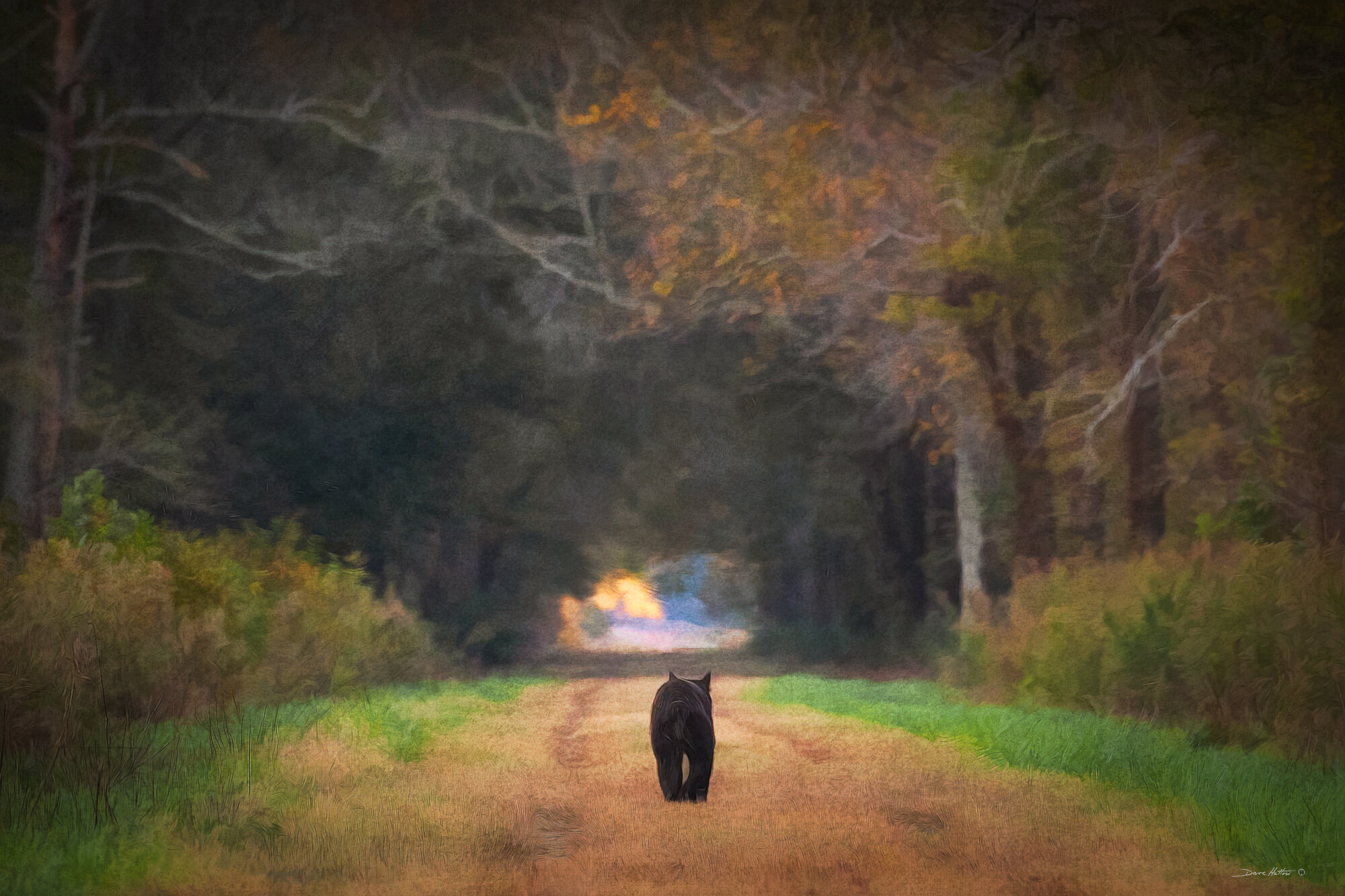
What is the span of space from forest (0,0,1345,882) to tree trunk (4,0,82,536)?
52 millimetres

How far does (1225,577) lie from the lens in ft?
41.7

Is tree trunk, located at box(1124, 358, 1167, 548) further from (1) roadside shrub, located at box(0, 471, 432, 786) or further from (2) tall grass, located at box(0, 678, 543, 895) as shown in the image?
(2) tall grass, located at box(0, 678, 543, 895)

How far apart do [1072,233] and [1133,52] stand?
4686 millimetres

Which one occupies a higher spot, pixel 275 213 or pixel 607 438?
pixel 275 213

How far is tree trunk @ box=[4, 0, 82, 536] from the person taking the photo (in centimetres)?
1572

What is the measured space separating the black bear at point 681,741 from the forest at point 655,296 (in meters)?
3.66

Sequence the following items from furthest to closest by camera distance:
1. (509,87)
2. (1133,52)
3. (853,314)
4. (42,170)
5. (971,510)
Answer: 1. (971,510)
2. (853,314)
3. (42,170)
4. (509,87)
5. (1133,52)

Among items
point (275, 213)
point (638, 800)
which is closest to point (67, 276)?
point (275, 213)

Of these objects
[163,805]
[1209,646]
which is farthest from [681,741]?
[1209,646]

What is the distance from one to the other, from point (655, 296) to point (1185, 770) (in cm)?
1031

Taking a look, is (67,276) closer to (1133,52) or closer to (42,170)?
(42,170)

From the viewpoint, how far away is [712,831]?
7.78 meters

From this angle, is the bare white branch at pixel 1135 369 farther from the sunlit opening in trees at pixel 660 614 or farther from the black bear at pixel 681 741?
the sunlit opening in trees at pixel 660 614

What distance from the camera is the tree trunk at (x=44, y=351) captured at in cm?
1572
